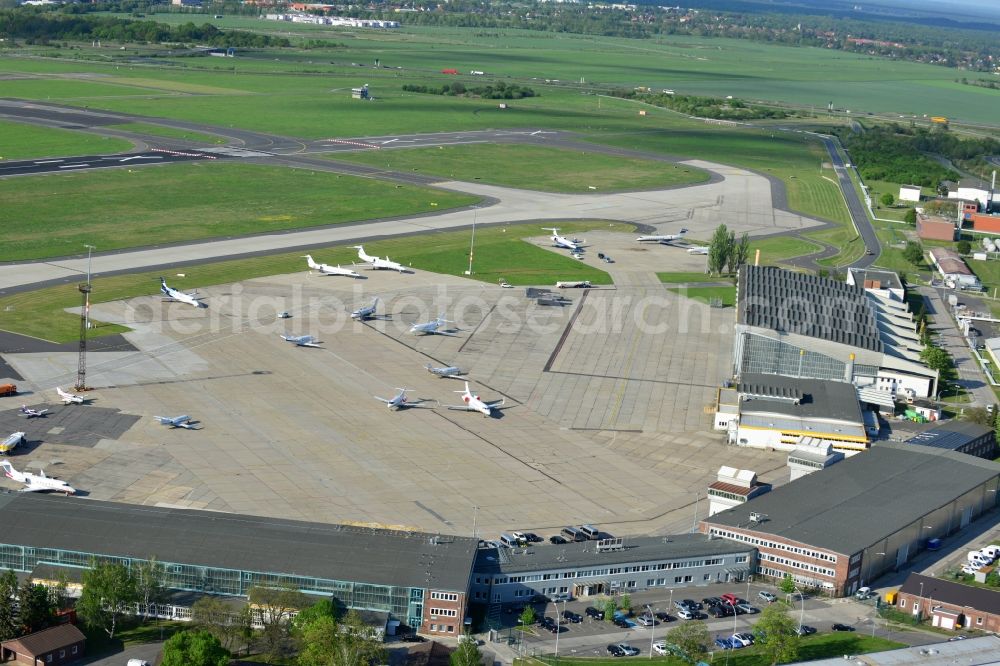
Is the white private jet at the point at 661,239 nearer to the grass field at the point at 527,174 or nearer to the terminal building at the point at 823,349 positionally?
the grass field at the point at 527,174

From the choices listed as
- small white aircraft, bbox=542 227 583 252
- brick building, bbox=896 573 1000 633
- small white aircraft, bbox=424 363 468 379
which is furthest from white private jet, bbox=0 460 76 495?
small white aircraft, bbox=542 227 583 252

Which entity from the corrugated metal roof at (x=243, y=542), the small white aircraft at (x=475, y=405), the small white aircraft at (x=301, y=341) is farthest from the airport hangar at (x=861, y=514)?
the small white aircraft at (x=301, y=341)

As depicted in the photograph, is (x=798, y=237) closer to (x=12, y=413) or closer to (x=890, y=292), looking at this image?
(x=890, y=292)

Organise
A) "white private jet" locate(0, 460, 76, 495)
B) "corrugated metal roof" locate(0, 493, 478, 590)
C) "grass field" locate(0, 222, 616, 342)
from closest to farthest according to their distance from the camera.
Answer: "corrugated metal roof" locate(0, 493, 478, 590) < "white private jet" locate(0, 460, 76, 495) < "grass field" locate(0, 222, 616, 342)

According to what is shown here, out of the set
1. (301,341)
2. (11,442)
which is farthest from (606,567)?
(301,341)

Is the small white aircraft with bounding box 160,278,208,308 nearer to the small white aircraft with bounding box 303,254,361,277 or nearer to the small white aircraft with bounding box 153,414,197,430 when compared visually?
the small white aircraft with bounding box 303,254,361,277
